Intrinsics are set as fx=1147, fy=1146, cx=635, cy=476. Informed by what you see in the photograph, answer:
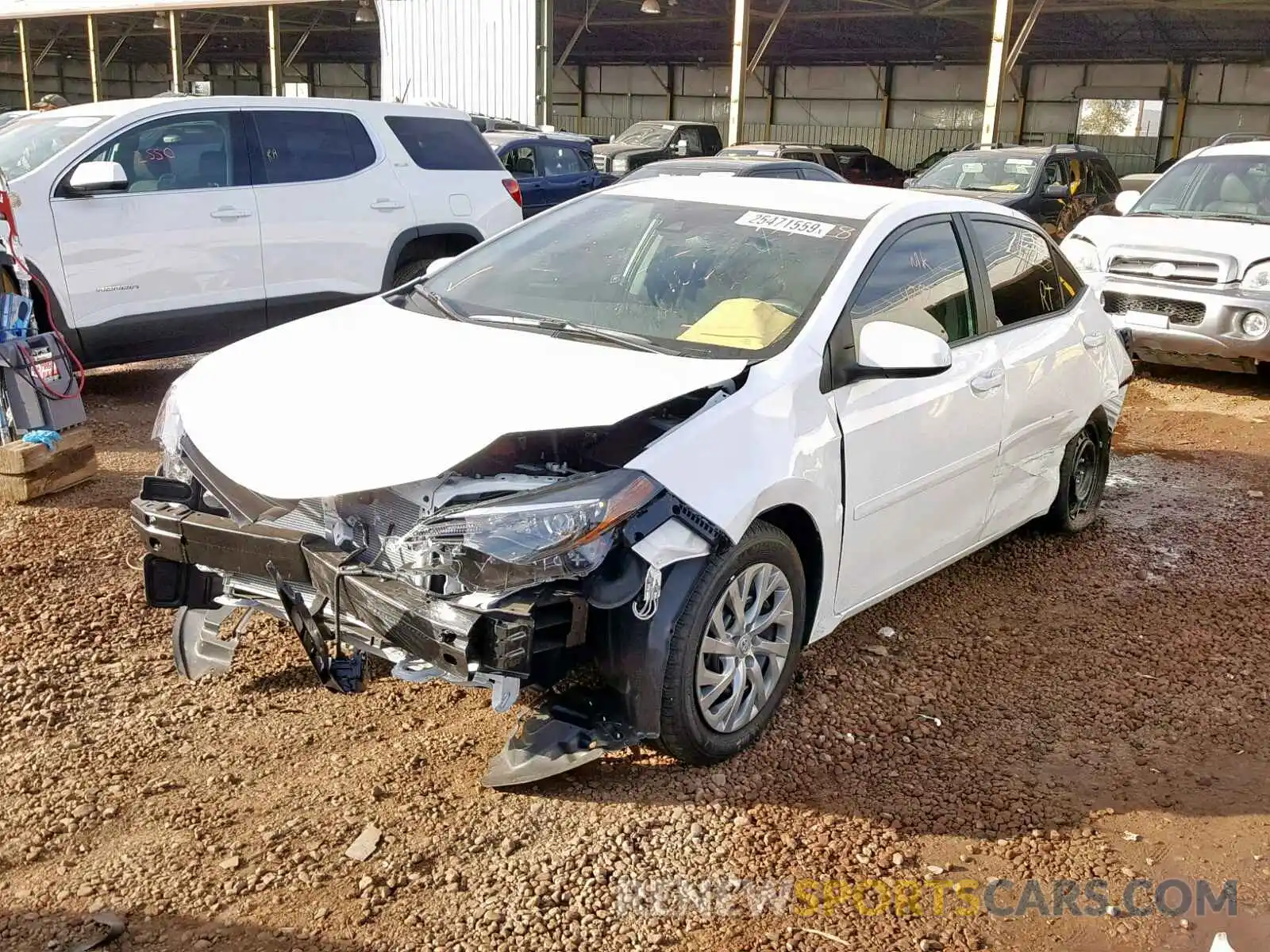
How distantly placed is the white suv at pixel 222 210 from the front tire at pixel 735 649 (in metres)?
4.96

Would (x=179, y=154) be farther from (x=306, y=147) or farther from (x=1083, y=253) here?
(x=1083, y=253)

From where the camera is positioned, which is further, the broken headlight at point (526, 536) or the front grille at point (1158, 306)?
the front grille at point (1158, 306)

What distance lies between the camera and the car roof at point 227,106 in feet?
23.6

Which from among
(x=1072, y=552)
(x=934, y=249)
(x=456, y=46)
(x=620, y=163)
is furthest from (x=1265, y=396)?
(x=456, y=46)

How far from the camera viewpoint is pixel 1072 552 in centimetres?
559

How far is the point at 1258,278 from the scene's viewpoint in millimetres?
8453

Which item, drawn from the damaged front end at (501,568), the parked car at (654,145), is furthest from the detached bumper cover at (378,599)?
the parked car at (654,145)

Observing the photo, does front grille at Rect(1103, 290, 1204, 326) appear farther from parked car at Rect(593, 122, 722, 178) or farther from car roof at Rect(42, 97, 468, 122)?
parked car at Rect(593, 122, 722, 178)

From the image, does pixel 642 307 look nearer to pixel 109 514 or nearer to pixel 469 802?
pixel 469 802

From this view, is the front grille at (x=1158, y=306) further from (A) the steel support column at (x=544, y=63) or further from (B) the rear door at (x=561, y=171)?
(A) the steel support column at (x=544, y=63)

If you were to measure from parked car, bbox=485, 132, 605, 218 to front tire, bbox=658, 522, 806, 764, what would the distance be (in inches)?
444

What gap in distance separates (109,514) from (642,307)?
2931 millimetres

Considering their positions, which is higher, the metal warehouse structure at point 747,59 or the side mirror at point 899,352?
the metal warehouse structure at point 747,59

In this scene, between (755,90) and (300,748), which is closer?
(300,748)
